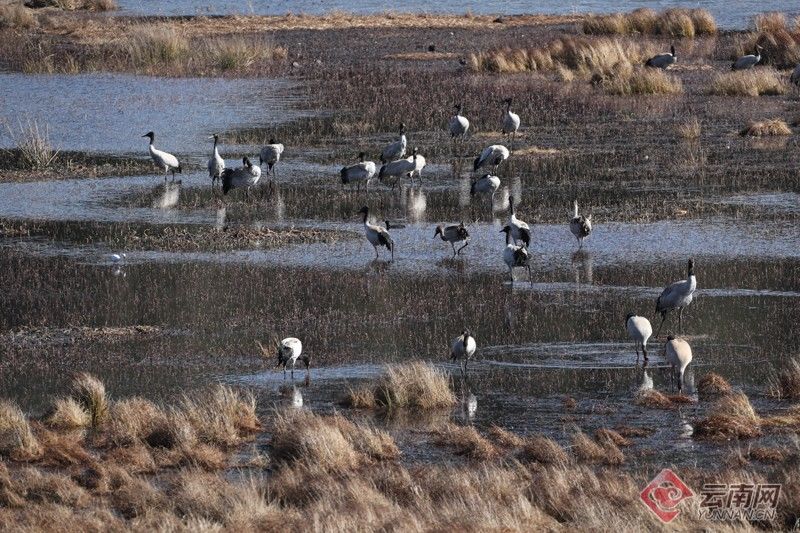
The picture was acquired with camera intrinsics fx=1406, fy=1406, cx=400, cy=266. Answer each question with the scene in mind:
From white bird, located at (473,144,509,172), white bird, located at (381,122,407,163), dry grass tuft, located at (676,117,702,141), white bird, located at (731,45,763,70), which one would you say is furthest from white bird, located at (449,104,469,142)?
white bird, located at (731,45,763,70)

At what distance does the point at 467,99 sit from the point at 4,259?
18.2 m

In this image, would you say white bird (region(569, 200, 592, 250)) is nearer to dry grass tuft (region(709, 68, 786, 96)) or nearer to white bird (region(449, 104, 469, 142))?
white bird (region(449, 104, 469, 142))

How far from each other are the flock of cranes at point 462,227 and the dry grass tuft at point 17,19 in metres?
29.8

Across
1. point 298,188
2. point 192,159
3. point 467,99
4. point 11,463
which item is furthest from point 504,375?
point 467,99

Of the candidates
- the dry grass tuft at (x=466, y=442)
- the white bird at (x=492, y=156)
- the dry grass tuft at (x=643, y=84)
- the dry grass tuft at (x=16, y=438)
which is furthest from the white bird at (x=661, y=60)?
the dry grass tuft at (x=16, y=438)

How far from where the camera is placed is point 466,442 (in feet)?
42.3

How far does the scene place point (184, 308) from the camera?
1878 centimetres

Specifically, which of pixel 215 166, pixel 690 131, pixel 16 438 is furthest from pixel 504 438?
pixel 690 131

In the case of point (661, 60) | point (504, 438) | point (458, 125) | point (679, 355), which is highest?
point (661, 60)

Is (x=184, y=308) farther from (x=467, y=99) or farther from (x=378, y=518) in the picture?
(x=467, y=99)

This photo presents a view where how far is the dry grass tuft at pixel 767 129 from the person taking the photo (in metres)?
30.6

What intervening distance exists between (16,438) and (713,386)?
6.95 m

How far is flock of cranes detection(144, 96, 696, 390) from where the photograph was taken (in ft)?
50.0

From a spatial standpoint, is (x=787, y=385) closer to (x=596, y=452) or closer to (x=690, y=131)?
(x=596, y=452)
